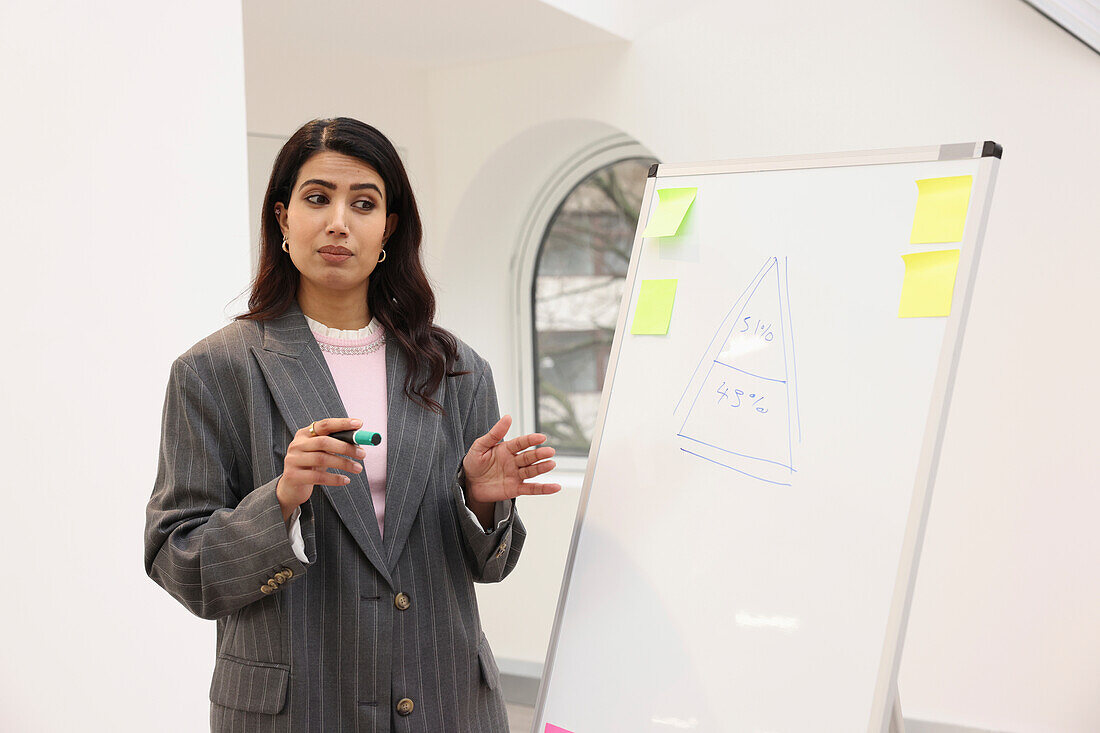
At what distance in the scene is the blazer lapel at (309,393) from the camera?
4.42 ft

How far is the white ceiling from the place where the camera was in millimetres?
3004

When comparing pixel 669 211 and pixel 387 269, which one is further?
pixel 669 211

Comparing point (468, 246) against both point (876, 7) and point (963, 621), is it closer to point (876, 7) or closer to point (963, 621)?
point (876, 7)

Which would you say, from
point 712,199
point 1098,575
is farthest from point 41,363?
point 1098,575

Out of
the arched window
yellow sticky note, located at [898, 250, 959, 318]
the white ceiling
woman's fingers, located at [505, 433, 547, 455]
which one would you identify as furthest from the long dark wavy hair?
the arched window

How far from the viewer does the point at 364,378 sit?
1.46 metres

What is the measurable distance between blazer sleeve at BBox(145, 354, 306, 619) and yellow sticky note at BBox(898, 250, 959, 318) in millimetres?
911

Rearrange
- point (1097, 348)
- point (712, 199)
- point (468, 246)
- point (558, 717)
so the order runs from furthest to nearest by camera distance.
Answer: point (468, 246)
point (1097, 348)
point (712, 199)
point (558, 717)

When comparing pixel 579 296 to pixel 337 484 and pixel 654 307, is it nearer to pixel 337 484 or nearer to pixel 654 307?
pixel 654 307

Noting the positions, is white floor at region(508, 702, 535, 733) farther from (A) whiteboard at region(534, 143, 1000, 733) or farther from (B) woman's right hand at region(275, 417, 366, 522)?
(B) woman's right hand at region(275, 417, 366, 522)

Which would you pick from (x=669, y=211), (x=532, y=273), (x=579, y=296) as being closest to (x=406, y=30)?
(x=532, y=273)

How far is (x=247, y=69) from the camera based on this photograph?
3.27 meters

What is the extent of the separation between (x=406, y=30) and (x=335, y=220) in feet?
6.99

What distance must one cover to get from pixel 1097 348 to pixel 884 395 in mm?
1606
